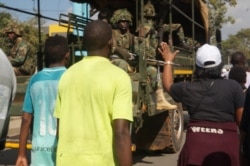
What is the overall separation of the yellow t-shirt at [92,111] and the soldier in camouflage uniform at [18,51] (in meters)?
4.70

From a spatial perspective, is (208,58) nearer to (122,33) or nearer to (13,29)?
(122,33)

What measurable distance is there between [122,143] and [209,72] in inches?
36.6

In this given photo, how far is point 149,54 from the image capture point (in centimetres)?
761

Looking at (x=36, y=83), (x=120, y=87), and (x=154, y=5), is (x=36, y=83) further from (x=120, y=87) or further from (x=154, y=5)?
(x=154, y=5)

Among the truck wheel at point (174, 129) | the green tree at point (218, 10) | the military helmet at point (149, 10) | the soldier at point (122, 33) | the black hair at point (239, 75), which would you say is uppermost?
the green tree at point (218, 10)

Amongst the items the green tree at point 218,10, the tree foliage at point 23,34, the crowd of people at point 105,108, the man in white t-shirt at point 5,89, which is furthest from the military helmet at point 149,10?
the green tree at point 218,10

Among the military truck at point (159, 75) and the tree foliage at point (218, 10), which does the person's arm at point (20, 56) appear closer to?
the military truck at point (159, 75)

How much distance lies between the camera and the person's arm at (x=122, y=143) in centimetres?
292

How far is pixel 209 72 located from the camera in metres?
3.52

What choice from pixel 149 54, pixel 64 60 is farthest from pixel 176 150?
pixel 64 60

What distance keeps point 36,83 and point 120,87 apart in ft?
3.54

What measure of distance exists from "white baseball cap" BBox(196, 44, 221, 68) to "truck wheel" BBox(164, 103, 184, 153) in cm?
506

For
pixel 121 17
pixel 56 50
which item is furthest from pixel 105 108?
pixel 121 17

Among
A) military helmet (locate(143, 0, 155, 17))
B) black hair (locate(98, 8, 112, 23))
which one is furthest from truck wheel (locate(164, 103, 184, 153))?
black hair (locate(98, 8, 112, 23))
